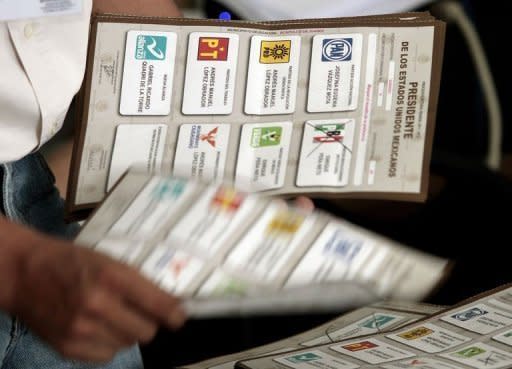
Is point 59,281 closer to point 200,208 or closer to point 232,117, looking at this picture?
point 200,208

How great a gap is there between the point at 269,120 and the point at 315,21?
3.8 inches

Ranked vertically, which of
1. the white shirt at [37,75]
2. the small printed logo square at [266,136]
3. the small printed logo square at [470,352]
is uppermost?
the white shirt at [37,75]

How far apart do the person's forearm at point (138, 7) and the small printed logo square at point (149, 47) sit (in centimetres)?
7

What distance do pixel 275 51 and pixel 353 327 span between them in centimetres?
25

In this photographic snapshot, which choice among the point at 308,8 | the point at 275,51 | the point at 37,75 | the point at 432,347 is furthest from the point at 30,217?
the point at 308,8

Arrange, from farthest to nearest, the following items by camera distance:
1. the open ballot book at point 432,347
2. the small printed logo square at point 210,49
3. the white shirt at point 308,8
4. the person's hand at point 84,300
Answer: the white shirt at point 308,8 < the small printed logo square at point 210,49 < the open ballot book at point 432,347 < the person's hand at point 84,300

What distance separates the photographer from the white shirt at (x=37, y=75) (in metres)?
0.75

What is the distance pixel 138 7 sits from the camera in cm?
89

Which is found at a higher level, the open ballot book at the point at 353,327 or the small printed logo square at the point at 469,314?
the small printed logo square at the point at 469,314

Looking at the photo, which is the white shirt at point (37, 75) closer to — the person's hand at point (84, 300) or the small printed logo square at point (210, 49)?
the small printed logo square at point (210, 49)

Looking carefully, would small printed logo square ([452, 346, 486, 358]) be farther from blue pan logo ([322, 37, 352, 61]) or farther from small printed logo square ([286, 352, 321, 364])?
blue pan logo ([322, 37, 352, 61])

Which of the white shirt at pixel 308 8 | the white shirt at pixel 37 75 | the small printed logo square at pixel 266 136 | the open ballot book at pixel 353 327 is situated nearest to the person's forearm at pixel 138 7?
the white shirt at pixel 37 75

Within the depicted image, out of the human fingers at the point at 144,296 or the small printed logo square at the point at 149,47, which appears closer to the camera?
the human fingers at the point at 144,296

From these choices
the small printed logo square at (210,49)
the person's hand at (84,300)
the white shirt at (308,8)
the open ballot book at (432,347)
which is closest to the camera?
the person's hand at (84,300)
